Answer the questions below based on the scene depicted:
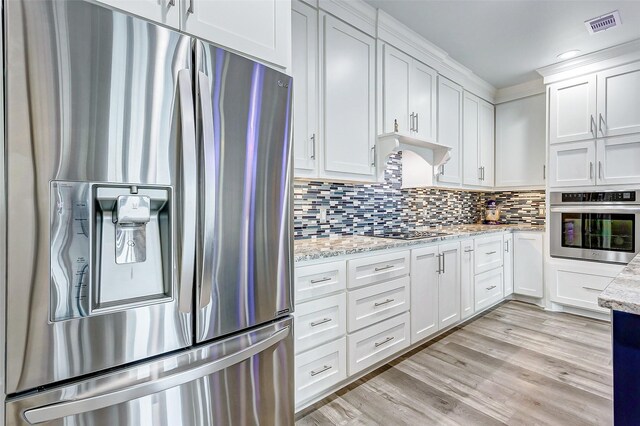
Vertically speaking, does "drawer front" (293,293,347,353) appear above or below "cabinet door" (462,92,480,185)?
below

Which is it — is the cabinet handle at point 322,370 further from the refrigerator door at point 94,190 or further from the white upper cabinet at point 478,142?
the white upper cabinet at point 478,142

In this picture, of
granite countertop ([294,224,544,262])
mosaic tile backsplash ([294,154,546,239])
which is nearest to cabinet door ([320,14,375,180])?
mosaic tile backsplash ([294,154,546,239])

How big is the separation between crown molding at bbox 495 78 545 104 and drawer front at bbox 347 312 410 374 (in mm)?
3187

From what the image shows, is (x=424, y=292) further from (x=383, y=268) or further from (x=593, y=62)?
(x=593, y=62)

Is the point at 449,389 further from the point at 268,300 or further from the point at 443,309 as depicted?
the point at 268,300

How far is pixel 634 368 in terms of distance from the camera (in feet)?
3.01

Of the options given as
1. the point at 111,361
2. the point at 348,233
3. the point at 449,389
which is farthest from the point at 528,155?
the point at 111,361

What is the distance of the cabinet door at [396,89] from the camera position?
2584 mm

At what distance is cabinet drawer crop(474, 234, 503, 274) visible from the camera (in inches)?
124

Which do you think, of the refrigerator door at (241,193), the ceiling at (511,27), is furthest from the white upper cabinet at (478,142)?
the refrigerator door at (241,193)

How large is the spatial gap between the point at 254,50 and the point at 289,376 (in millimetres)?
1311

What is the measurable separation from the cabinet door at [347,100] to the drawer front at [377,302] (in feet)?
2.63

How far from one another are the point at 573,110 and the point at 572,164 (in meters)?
0.55

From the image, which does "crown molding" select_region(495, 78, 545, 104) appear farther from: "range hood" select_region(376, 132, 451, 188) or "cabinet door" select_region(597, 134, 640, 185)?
"range hood" select_region(376, 132, 451, 188)
